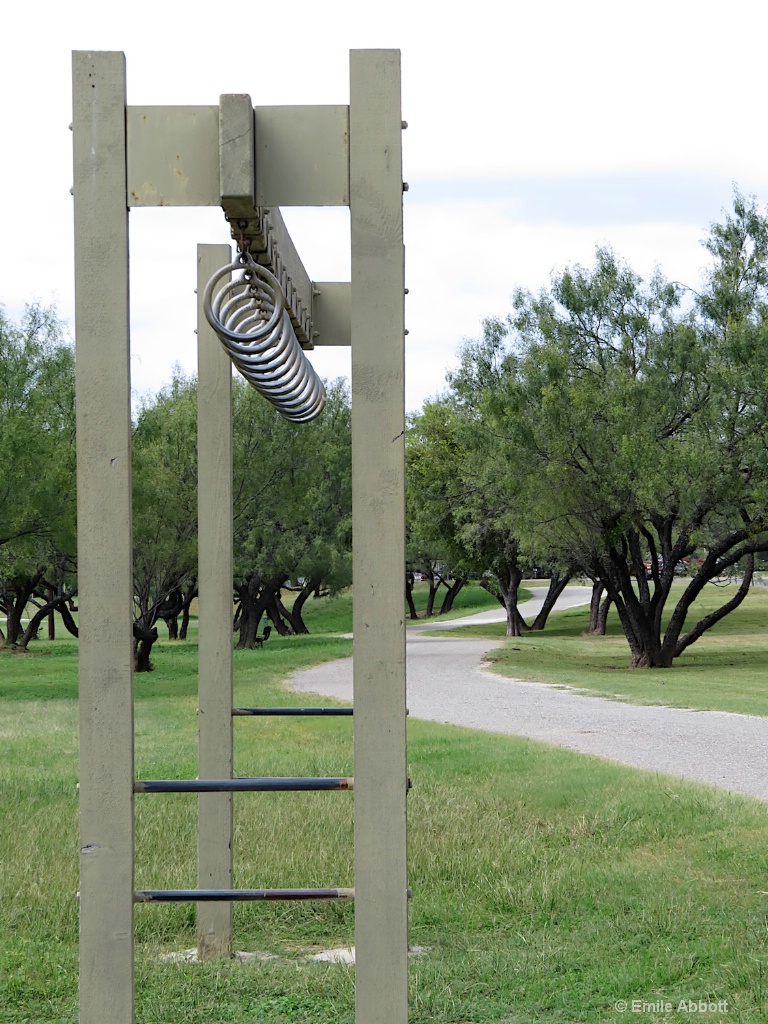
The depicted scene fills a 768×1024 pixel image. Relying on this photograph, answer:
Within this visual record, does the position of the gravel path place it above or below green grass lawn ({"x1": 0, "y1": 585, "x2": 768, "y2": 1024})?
below

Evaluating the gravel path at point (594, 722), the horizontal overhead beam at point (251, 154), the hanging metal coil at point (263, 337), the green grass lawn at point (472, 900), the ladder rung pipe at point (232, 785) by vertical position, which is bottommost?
the gravel path at point (594, 722)

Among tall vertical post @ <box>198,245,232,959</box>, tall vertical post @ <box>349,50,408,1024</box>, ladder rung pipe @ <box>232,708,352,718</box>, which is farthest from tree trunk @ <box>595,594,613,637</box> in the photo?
tall vertical post @ <box>349,50,408,1024</box>

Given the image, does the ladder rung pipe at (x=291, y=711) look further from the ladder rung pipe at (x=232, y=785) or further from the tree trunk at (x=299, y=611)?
the tree trunk at (x=299, y=611)

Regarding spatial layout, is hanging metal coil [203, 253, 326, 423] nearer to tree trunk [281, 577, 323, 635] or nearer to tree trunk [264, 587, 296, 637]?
tree trunk [264, 587, 296, 637]

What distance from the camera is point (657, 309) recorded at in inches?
938

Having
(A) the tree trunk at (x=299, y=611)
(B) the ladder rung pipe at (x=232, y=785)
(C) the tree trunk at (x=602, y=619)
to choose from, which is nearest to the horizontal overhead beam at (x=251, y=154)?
(B) the ladder rung pipe at (x=232, y=785)

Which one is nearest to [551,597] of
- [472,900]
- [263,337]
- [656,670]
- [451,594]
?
[451,594]

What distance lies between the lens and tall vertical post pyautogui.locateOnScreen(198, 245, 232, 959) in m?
4.52

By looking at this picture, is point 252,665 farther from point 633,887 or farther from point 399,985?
point 399,985

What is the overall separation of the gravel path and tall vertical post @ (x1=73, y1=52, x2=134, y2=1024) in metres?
6.33

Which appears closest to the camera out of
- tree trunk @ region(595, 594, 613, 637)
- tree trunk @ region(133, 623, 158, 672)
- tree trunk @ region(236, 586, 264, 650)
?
tree trunk @ region(133, 623, 158, 672)

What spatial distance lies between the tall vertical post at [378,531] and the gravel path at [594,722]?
19.8 ft

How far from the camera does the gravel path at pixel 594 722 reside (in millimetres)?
10102

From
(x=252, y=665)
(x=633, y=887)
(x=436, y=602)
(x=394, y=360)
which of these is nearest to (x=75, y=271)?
(x=394, y=360)
